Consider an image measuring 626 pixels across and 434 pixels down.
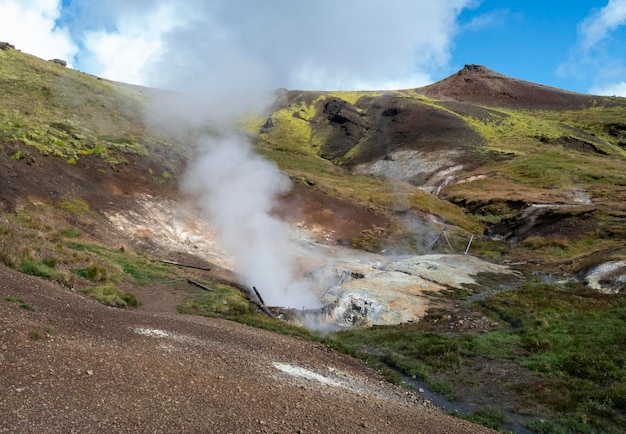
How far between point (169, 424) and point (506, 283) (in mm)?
23572

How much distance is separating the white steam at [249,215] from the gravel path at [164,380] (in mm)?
10074

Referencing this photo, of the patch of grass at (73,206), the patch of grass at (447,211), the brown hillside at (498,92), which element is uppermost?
the brown hillside at (498,92)

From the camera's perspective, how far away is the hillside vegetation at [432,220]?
13.5 meters

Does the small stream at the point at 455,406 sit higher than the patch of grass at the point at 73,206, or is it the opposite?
the patch of grass at the point at 73,206

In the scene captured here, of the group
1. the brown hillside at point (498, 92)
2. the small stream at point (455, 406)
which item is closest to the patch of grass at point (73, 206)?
the small stream at point (455, 406)

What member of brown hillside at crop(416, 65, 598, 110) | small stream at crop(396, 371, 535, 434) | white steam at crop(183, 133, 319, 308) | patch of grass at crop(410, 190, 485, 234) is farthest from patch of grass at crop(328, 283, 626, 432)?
brown hillside at crop(416, 65, 598, 110)

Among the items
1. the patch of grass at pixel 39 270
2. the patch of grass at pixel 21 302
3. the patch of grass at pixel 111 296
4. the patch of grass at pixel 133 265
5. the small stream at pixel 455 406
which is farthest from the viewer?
the patch of grass at pixel 133 265

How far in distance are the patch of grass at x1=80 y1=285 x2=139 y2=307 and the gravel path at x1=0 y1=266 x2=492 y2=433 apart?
43.5 inches

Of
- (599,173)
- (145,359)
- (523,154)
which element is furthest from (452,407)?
(523,154)

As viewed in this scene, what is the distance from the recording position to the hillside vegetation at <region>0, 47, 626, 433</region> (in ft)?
44.3

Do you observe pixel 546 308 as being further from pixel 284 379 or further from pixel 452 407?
pixel 284 379

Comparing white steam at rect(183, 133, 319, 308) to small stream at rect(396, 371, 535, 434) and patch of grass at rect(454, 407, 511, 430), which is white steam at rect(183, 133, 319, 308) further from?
patch of grass at rect(454, 407, 511, 430)

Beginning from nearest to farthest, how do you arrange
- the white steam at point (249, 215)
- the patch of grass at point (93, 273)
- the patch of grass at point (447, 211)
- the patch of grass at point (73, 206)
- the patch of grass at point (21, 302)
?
1. the patch of grass at point (21, 302)
2. the patch of grass at point (93, 273)
3. the white steam at point (249, 215)
4. the patch of grass at point (73, 206)
5. the patch of grass at point (447, 211)

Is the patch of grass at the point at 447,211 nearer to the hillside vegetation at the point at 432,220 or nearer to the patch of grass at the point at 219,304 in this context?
the hillside vegetation at the point at 432,220
